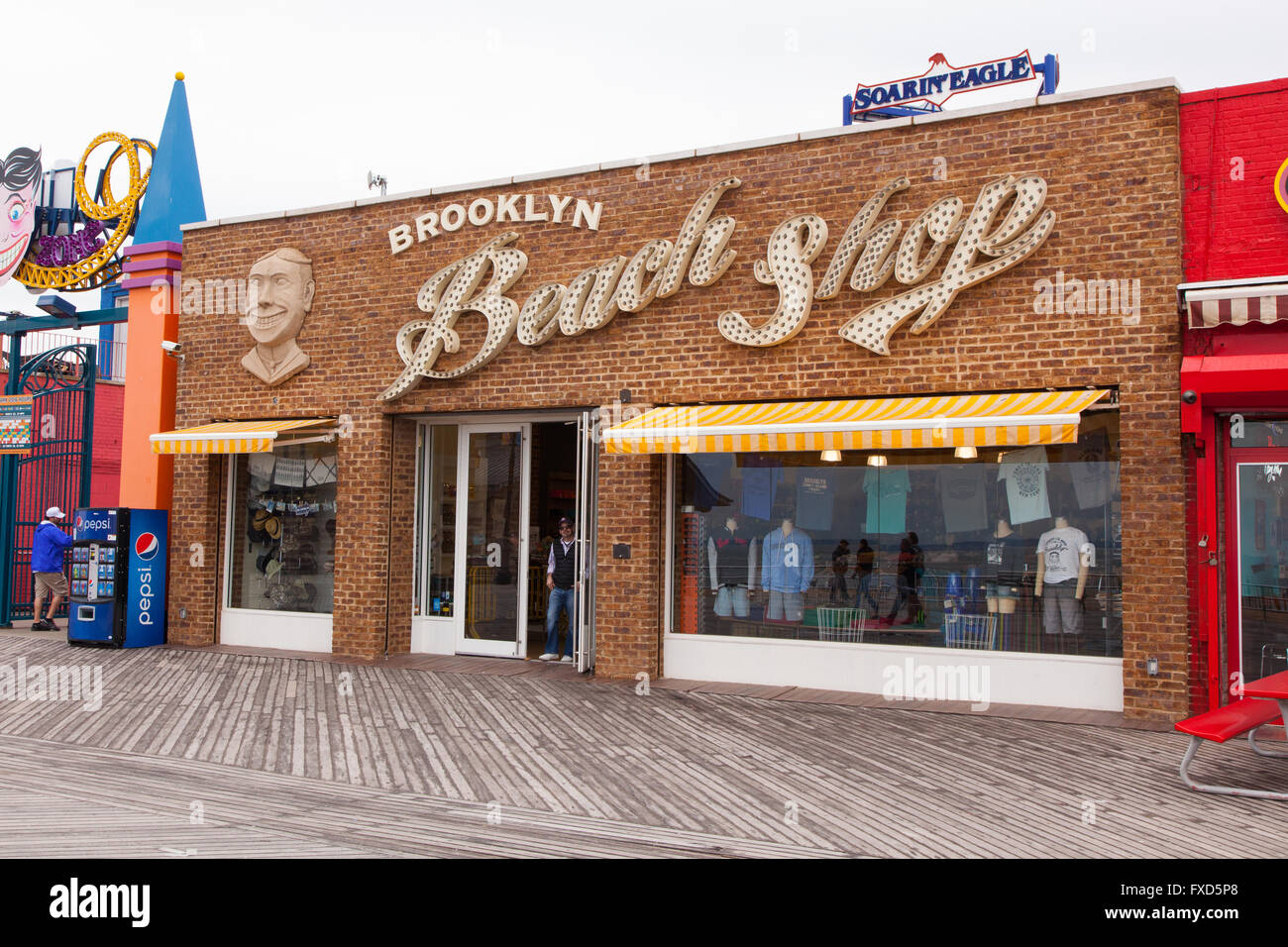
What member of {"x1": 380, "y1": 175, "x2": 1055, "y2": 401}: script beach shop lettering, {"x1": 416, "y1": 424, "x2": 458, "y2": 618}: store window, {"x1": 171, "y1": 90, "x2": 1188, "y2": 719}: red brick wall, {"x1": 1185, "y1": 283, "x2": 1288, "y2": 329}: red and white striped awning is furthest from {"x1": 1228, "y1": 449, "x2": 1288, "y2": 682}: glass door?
{"x1": 416, "y1": 424, "x2": 458, "y2": 618}: store window

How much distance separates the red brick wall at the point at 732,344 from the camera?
8.57 meters

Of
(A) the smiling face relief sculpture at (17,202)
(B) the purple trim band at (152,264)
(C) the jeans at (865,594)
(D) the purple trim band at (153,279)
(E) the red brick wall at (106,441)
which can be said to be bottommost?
(C) the jeans at (865,594)

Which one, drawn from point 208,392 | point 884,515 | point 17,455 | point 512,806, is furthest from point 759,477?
point 17,455

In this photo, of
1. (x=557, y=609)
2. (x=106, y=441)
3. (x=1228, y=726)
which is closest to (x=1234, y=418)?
(x=1228, y=726)

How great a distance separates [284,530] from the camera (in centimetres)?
1291

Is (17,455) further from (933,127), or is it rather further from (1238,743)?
(1238,743)

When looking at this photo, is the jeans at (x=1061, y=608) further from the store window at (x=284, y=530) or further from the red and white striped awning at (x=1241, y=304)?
the store window at (x=284, y=530)

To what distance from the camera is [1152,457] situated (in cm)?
849

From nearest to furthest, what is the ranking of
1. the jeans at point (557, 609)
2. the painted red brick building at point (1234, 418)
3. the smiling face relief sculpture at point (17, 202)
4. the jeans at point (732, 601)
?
the painted red brick building at point (1234, 418) → the jeans at point (732, 601) → the jeans at point (557, 609) → the smiling face relief sculpture at point (17, 202)

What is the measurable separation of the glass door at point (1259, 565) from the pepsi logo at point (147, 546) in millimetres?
11295

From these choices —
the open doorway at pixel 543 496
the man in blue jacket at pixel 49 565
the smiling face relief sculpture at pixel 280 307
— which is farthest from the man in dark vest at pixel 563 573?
the man in blue jacket at pixel 49 565

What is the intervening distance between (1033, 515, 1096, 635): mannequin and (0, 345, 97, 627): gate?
39.8 ft

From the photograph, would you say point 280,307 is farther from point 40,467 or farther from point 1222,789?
point 1222,789

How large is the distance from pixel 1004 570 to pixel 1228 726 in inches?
127
